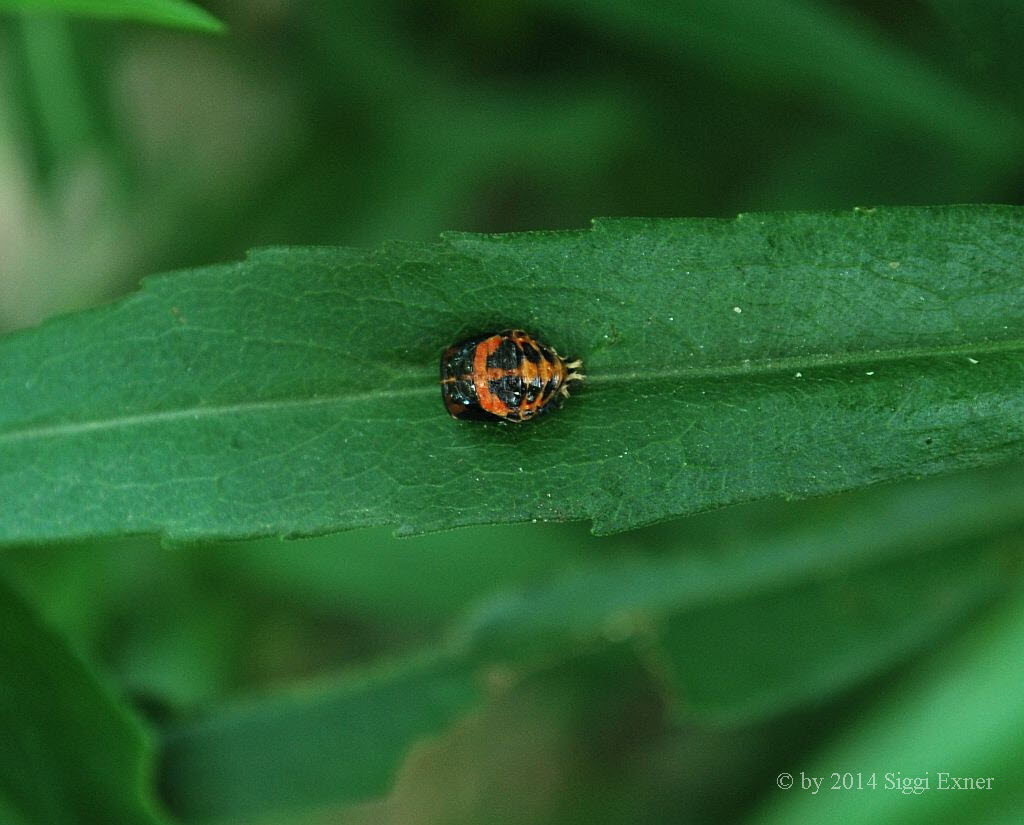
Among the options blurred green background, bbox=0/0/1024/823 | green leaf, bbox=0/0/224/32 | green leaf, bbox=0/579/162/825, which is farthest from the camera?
blurred green background, bbox=0/0/1024/823

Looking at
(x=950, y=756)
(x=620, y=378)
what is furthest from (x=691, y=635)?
(x=620, y=378)

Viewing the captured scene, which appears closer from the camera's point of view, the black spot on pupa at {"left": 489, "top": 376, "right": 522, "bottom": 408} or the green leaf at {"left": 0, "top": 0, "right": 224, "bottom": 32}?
the green leaf at {"left": 0, "top": 0, "right": 224, "bottom": 32}

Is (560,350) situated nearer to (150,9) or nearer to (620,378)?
(620,378)

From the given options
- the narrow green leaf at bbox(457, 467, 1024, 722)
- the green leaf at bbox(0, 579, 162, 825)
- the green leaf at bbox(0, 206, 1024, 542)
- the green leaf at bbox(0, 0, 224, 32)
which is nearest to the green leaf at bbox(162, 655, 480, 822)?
the narrow green leaf at bbox(457, 467, 1024, 722)

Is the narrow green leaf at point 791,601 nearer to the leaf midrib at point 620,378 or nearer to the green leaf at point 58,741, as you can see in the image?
the green leaf at point 58,741

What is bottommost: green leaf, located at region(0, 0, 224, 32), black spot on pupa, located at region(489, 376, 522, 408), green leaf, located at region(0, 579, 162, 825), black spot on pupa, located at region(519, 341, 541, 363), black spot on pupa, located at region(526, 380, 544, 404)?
green leaf, located at region(0, 579, 162, 825)

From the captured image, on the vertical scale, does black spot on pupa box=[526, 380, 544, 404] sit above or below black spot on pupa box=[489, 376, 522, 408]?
below

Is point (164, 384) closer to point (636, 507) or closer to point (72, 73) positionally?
point (636, 507)

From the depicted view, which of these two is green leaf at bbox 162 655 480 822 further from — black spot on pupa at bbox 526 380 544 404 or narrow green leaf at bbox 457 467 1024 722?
black spot on pupa at bbox 526 380 544 404
